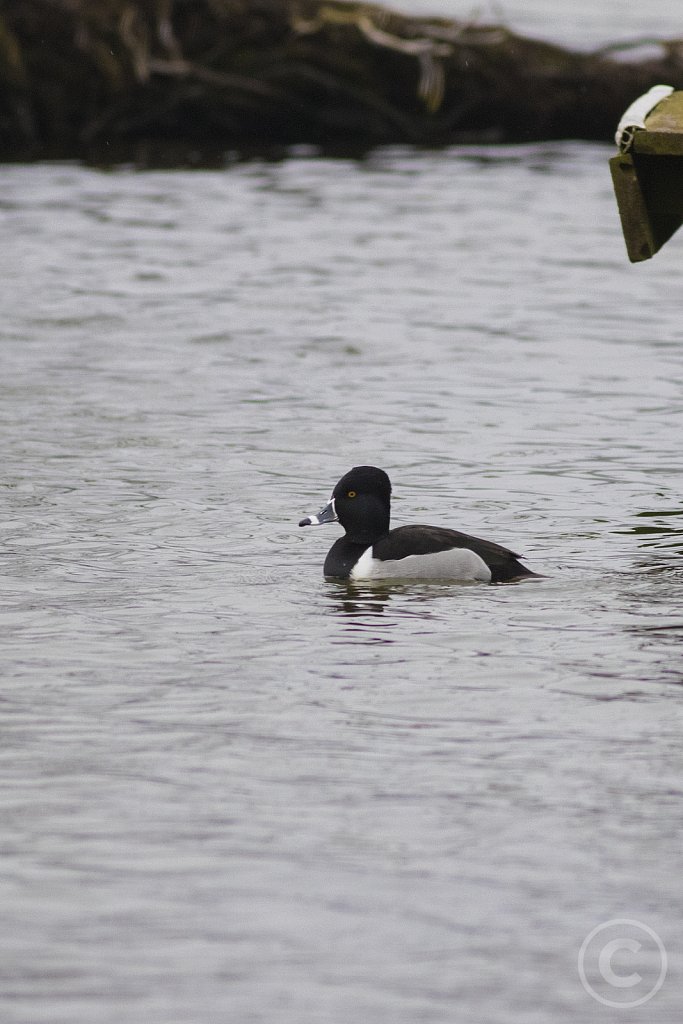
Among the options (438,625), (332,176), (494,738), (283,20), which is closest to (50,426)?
(438,625)

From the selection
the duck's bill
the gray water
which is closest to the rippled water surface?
the duck's bill

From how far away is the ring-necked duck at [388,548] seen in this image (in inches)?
354

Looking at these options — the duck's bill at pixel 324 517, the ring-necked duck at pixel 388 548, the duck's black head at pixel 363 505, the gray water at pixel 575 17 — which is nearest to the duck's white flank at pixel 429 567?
the ring-necked duck at pixel 388 548

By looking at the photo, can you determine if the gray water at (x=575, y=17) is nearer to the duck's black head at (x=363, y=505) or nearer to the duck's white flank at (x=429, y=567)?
the duck's black head at (x=363, y=505)

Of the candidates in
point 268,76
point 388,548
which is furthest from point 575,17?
point 388,548

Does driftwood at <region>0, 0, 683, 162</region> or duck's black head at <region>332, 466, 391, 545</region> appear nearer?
duck's black head at <region>332, 466, 391, 545</region>

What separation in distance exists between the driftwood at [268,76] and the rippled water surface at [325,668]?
1193cm

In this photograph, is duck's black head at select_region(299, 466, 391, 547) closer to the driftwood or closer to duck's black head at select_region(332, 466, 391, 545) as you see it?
duck's black head at select_region(332, 466, 391, 545)

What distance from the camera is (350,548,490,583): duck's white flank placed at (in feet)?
29.4

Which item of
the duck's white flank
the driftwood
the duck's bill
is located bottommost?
the duck's white flank

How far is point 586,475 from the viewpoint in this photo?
38.6ft

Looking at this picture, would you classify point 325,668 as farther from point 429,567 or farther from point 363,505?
point 363,505

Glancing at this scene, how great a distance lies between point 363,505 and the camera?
952 cm

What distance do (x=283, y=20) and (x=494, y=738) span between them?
2417 centimetres
